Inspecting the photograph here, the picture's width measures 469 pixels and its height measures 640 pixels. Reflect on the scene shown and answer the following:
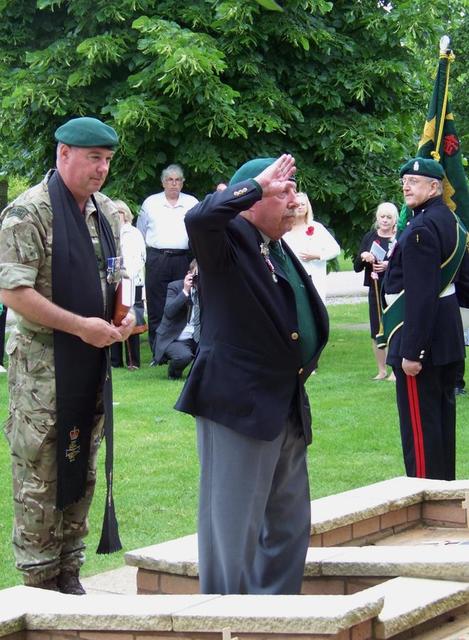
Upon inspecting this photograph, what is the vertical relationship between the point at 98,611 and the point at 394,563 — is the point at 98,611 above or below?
above

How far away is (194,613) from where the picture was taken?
409cm

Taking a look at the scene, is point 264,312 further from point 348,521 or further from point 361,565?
point 348,521

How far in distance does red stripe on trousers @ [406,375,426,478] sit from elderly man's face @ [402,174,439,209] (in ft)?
3.66

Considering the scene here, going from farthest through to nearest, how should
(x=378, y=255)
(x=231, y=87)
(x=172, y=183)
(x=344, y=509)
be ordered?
(x=231, y=87) < (x=172, y=183) < (x=378, y=255) < (x=344, y=509)

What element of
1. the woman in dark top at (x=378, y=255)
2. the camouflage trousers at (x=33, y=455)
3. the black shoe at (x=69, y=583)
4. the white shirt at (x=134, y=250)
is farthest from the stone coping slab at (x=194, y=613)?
the white shirt at (x=134, y=250)

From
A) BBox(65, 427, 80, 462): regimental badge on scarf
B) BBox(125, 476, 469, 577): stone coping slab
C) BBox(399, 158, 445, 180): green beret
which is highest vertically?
BBox(399, 158, 445, 180): green beret

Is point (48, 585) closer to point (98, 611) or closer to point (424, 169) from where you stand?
point (98, 611)

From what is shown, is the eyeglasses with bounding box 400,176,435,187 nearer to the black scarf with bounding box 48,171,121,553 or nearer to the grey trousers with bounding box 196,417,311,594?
the black scarf with bounding box 48,171,121,553

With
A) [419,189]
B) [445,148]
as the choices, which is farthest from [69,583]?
[445,148]

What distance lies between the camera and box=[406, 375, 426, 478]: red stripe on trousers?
7.47 meters

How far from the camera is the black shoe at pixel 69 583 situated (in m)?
5.60

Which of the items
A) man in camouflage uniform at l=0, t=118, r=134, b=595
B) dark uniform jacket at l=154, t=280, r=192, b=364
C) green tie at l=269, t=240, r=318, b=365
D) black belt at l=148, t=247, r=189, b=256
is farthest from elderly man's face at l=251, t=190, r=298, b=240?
black belt at l=148, t=247, r=189, b=256

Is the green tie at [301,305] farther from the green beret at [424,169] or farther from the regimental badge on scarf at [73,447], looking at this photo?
the green beret at [424,169]

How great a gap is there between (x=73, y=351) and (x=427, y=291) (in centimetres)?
276
